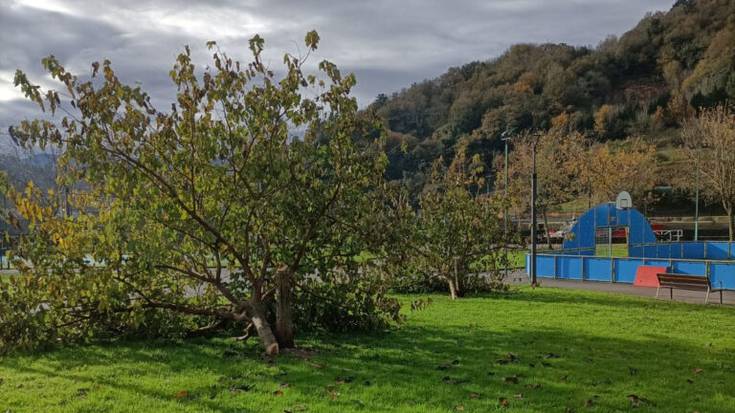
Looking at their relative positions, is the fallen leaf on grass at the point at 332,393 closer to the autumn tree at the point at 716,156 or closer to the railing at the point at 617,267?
the railing at the point at 617,267

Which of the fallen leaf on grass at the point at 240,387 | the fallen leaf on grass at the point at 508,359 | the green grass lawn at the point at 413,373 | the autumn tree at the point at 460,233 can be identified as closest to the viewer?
the green grass lawn at the point at 413,373

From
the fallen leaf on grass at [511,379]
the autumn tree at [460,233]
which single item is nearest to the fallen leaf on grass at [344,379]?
the fallen leaf on grass at [511,379]

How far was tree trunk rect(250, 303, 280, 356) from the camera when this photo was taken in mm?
8773

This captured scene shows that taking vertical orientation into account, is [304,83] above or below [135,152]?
above

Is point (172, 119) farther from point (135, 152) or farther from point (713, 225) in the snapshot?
point (713, 225)

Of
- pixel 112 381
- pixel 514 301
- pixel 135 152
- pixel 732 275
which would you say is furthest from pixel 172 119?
pixel 732 275

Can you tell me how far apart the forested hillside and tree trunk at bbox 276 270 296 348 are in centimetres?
6371

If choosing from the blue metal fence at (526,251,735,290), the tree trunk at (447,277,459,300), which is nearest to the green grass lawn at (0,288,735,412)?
the tree trunk at (447,277,459,300)

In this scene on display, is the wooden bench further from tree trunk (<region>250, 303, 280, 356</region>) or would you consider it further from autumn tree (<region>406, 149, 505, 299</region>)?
tree trunk (<region>250, 303, 280, 356</region>)

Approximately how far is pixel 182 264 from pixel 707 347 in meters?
8.09

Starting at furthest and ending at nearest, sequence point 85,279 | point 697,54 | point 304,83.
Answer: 1. point 697,54
2. point 304,83
3. point 85,279

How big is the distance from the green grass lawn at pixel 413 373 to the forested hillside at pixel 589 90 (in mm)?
62690

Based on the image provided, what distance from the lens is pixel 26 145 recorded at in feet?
24.8

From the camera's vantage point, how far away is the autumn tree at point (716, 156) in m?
42.6
